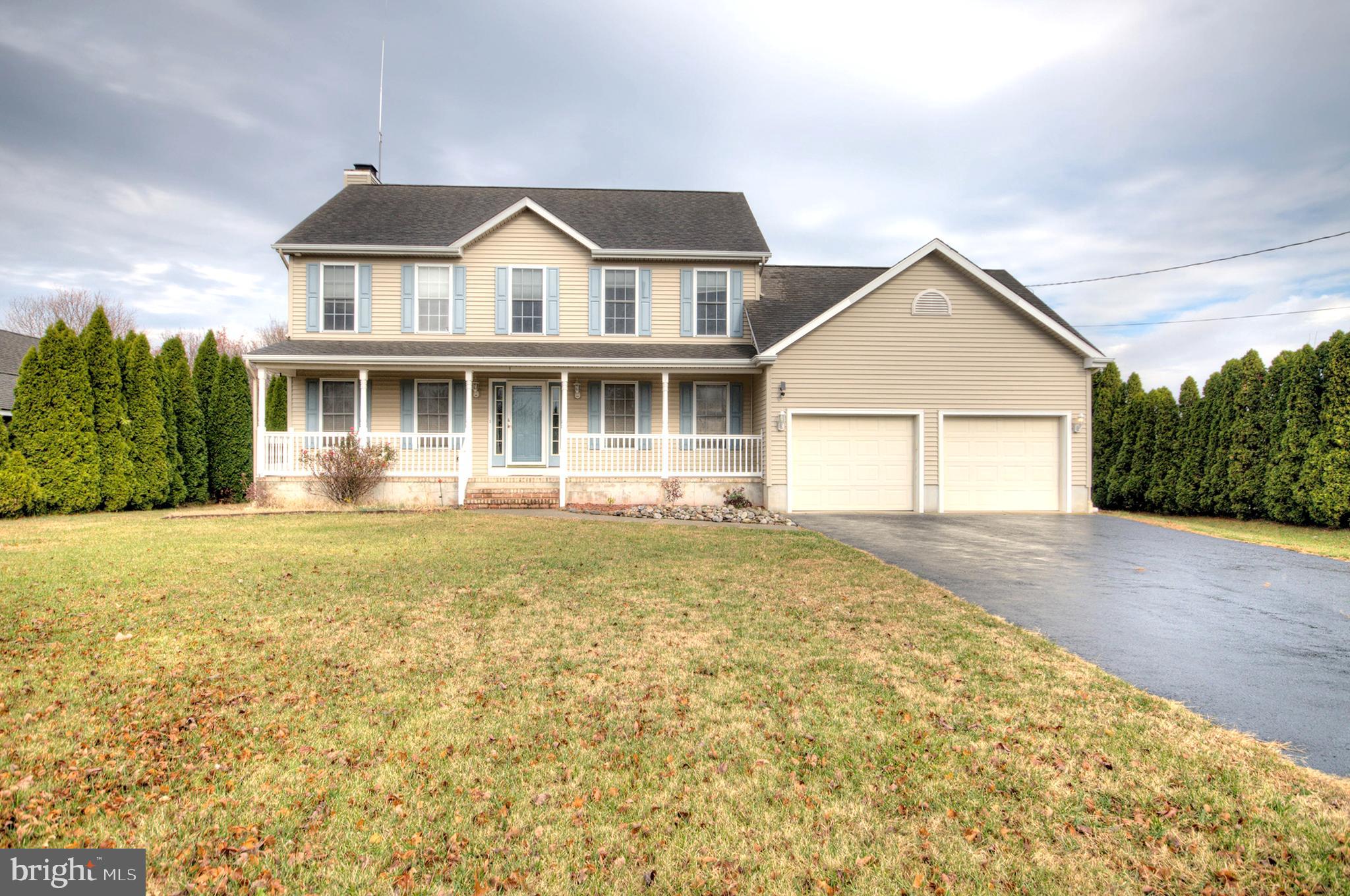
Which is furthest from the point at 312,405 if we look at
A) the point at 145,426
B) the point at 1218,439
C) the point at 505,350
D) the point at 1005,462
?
the point at 1218,439

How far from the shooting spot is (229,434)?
17.0 m

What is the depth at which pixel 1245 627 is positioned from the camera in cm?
570

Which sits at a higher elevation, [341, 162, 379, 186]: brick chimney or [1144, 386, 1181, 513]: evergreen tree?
[341, 162, 379, 186]: brick chimney

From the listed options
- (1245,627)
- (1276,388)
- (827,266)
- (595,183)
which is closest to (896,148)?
(827,266)

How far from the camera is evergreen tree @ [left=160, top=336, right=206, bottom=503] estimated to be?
633 inches

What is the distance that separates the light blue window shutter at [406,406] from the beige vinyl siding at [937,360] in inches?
357

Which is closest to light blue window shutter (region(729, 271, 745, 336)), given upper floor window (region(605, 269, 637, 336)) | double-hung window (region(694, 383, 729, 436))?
double-hung window (region(694, 383, 729, 436))

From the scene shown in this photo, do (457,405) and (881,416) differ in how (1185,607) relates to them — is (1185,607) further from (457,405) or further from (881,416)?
(457,405)

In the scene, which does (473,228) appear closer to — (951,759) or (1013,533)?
(1013,533)

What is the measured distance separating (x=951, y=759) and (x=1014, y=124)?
23228mm

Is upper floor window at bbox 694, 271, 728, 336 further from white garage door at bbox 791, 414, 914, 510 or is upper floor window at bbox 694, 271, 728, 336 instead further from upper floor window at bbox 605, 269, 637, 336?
white garage door at bbox 791, 414, 914, 510

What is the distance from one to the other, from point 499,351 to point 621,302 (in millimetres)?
3502

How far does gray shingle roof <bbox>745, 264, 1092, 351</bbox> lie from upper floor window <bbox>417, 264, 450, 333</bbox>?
7.96 meters

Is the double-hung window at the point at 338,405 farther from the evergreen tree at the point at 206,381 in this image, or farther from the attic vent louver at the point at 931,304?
the attic vent louver at the point at 931,304
